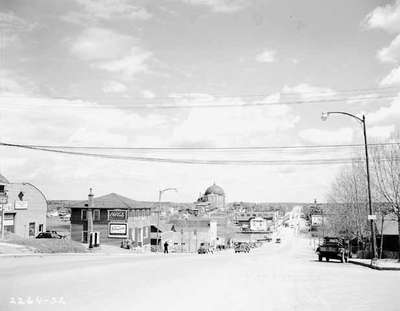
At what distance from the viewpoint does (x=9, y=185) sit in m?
54.1

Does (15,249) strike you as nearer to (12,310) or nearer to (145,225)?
(12,310)

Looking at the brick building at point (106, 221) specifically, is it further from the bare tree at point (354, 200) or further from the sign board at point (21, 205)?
the bare tree at point (354, 200)

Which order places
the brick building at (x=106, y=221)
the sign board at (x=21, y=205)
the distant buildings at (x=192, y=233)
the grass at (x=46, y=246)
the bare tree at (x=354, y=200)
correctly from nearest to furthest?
the grass at (x=46, y=246), the bare tree at (x=354, y=200), the sign board at (x=21, y=205), the brick building at (x=106, y=221), the distant buildings at (x=192, y=233)

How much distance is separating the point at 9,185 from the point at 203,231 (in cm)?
7727

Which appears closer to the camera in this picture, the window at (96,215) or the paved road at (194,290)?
the paved road at (194,290)

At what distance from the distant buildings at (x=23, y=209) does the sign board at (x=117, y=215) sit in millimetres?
10295

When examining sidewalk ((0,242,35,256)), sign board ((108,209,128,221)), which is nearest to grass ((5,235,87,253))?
sidewalk ((0,242,35,256))

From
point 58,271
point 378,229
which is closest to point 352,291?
point 58,271

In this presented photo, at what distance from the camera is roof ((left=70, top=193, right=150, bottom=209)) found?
222 feet

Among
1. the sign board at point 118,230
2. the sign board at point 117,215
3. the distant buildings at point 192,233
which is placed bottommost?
the distant buildings at point 192,233

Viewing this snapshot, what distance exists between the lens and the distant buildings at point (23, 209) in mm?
52125

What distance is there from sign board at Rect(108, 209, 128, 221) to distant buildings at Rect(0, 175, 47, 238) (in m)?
10.3

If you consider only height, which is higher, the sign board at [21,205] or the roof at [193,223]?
the sign board at [21,205]

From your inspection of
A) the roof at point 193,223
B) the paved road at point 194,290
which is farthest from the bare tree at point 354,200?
the roof at point 193,223
